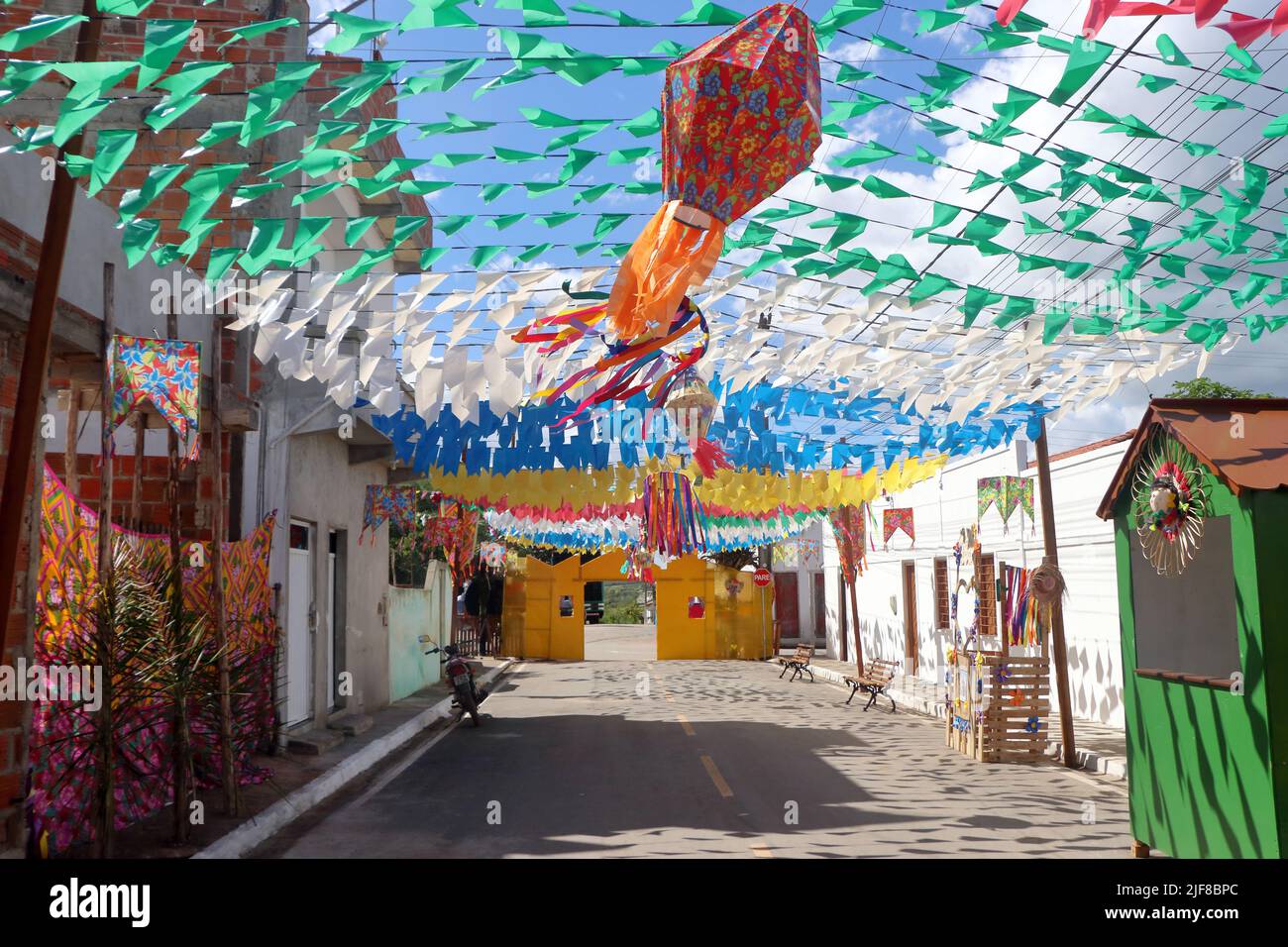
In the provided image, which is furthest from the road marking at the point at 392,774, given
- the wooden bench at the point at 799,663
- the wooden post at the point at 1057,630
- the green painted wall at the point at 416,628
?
the wooden bench at the point at 799,663

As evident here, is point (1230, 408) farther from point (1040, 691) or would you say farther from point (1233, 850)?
point (1040, 691)

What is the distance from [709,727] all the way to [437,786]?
20.7 ft

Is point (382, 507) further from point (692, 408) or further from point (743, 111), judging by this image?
point (743, 111)

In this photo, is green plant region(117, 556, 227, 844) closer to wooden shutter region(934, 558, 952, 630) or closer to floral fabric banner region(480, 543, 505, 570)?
wooden shutter region(934, 558, 952, 630)

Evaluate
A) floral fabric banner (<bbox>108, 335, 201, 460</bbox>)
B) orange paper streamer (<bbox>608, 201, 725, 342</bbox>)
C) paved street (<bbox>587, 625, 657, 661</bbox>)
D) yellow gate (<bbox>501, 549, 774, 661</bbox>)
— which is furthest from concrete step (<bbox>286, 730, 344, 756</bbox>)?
paved street (<bbox>587, 625, 657, 661</bbox>)

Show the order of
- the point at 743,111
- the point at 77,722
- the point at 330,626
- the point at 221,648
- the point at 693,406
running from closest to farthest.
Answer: the point at 743,111, the point at 77,722, the point at 221,648, the point at 693,406, the point at 330,626

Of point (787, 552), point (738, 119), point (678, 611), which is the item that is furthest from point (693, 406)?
point (787, 552)

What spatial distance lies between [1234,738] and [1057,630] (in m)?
6.89

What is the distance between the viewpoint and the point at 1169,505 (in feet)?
24.3

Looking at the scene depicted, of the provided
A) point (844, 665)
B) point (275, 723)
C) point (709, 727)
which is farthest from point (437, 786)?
point (844, 665)

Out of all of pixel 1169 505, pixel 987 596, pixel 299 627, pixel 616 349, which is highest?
pixel 616 349

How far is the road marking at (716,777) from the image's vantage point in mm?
10891

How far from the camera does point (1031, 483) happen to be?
18.2 m
